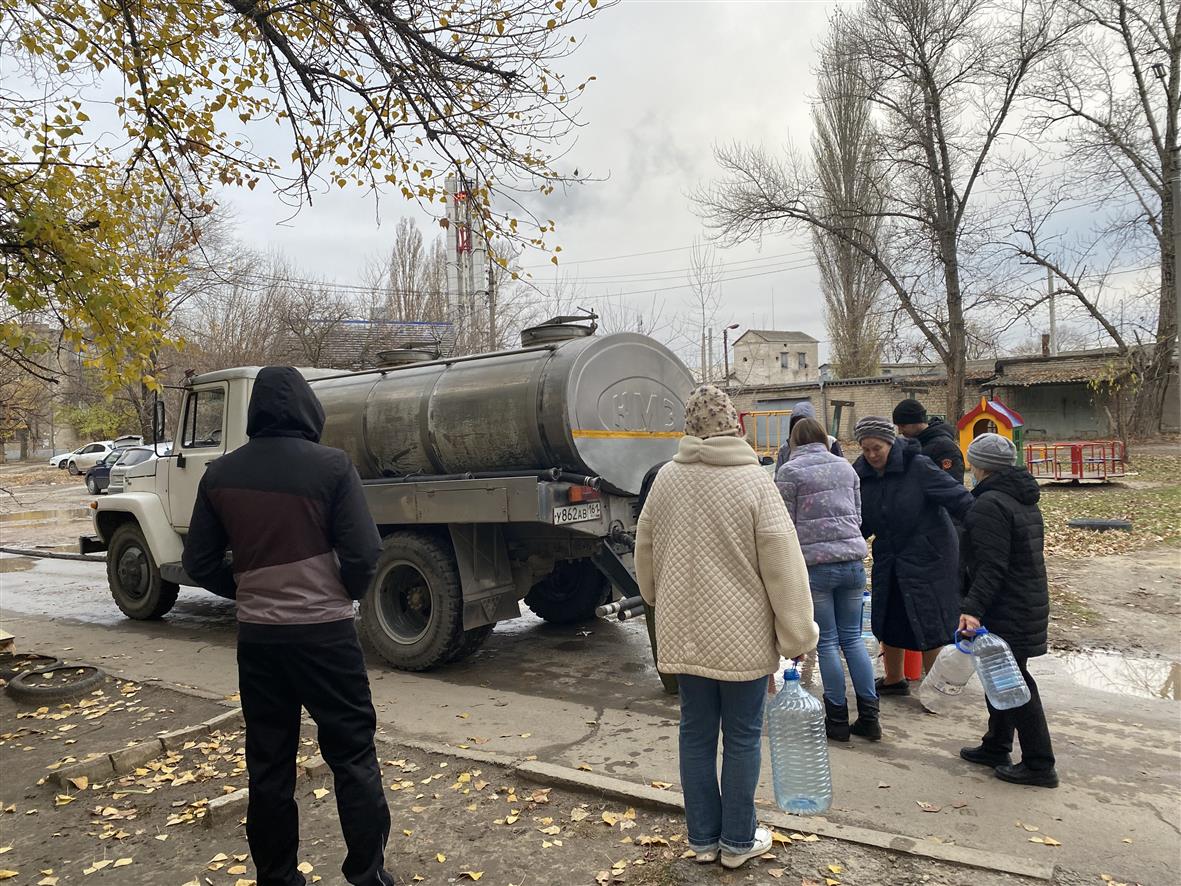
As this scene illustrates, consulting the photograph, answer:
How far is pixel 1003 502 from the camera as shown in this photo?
3.96 metres

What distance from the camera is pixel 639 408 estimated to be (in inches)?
250

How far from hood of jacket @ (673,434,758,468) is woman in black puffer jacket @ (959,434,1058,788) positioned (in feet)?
4.85

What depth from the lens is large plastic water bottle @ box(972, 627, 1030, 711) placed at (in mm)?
3857

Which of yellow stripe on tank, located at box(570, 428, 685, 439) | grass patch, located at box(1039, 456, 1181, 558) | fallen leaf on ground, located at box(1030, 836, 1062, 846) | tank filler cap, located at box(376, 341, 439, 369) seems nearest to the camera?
fallen leaf on ground, located at box(1030, 836, 1062, 846)

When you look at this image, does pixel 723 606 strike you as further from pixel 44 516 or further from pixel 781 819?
pixel 44 516

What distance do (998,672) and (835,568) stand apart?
37.8 inches

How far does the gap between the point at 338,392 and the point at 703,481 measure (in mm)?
5098

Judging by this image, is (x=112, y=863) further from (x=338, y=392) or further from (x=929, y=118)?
(x=929, y=118)

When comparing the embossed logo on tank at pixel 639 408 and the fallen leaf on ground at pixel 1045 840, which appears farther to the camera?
the embossed logo on tank at pixel 639 408

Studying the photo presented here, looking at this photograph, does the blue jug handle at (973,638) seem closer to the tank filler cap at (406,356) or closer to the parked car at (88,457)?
the tank filler cap at (406,356)

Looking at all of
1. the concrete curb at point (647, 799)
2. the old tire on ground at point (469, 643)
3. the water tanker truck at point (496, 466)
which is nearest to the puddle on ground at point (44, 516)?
the water tanker truck at point (496, 466)

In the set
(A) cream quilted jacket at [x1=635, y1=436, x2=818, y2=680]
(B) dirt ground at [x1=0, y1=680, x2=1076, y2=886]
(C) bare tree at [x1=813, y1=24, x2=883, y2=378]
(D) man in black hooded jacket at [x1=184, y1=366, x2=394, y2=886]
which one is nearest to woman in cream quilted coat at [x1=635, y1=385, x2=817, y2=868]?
(A) cream quilted jacket at [x1=635, y1=436, x2=818, y2=680]

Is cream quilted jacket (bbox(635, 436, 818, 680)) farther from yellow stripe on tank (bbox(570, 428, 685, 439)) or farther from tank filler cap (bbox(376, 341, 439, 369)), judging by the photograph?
tank filler cap (bbox(376, 341, 439, 369))

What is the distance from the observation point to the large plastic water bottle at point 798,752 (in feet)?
11.8
